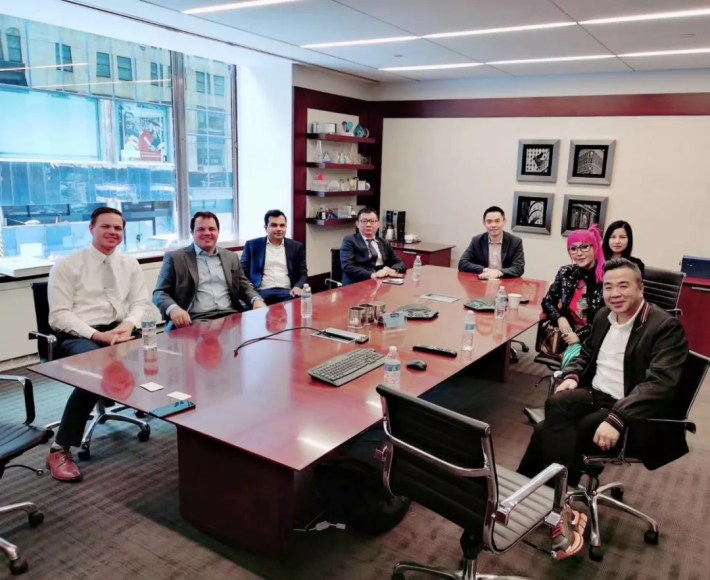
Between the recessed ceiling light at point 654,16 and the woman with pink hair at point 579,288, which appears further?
the woman with pink hair at point 579,288

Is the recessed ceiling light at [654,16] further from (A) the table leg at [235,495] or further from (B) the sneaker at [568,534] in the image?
(A) the table leg at [235,495]

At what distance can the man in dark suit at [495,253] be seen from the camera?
4980 mm

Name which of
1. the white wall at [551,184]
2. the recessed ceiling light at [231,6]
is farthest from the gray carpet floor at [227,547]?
the white wall at [551,184]

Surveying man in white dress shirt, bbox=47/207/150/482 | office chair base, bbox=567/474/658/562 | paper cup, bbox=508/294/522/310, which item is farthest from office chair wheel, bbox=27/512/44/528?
paper cup, bbox=508/294/522/310

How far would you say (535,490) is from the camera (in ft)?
6.20

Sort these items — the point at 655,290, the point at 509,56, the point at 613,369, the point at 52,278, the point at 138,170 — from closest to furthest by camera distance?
the point at 613,369 < the point at 52,278 < the point at 655,290 < the point at 509,56 < the point at 138,170

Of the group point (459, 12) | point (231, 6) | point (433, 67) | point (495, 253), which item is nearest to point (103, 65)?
point (231, 6)

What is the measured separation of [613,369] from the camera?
8.58ft

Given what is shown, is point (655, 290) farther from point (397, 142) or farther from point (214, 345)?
point (397, 142)

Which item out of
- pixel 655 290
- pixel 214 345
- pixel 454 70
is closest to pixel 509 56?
pixel 454 70

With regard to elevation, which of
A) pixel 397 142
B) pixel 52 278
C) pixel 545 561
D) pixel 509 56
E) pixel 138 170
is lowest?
pixel 545 561

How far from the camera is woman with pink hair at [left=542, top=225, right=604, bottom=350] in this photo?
3635 mm

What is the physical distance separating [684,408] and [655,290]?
2.10 metres

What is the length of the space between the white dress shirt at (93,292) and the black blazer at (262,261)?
122 cm
